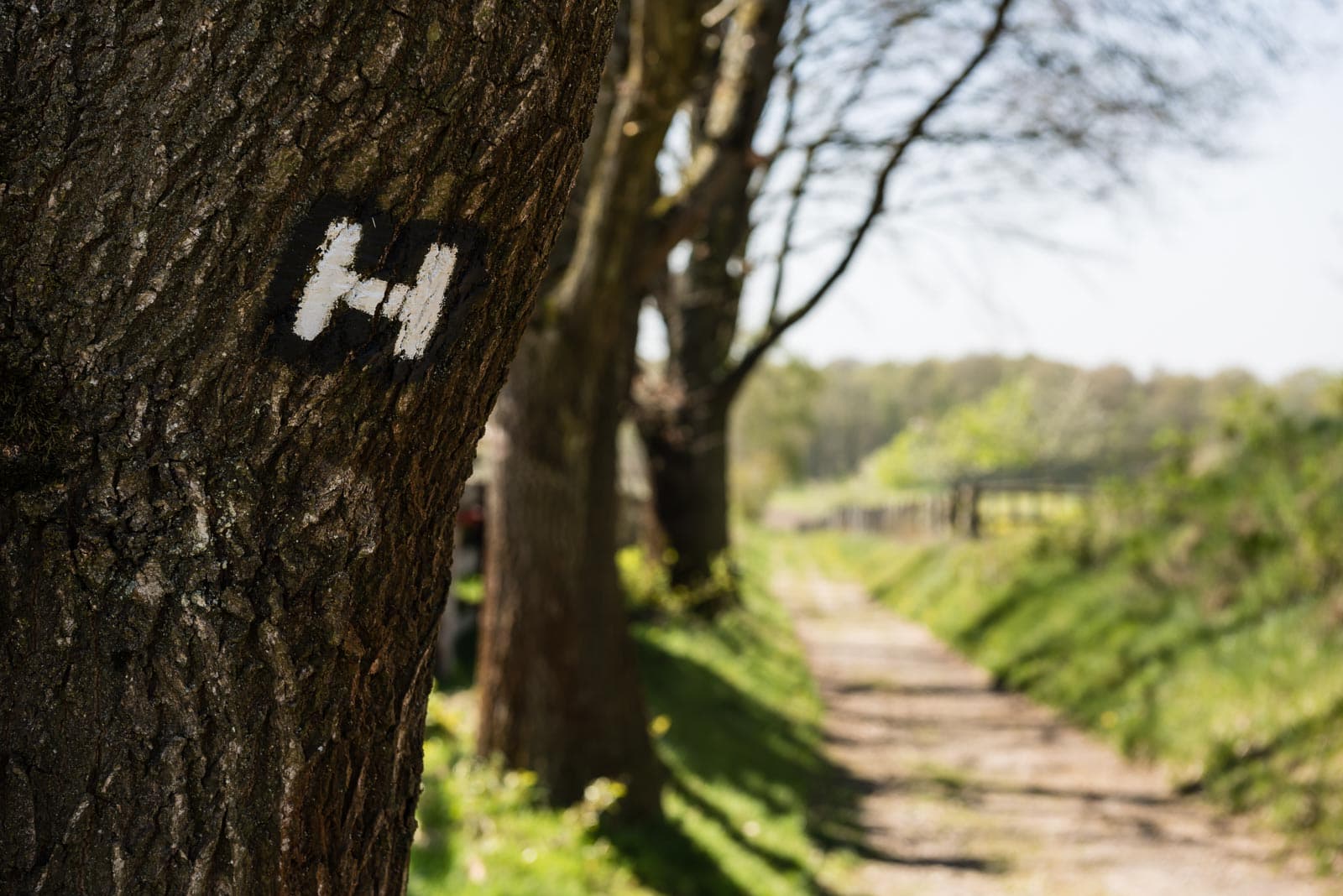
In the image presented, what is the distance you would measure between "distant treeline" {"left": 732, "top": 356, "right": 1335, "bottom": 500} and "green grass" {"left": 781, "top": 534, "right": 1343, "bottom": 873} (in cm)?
250

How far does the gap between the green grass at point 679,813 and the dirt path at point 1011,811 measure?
0.42 meters

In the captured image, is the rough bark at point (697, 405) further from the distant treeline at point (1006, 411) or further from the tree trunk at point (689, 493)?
the distant treeline at point (1006, 411)

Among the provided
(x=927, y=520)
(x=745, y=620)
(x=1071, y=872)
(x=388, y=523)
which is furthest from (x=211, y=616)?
(x=927, y=520)

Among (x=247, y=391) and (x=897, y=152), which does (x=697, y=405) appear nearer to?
(x=897, y=152)

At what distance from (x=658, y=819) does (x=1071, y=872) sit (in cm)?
264

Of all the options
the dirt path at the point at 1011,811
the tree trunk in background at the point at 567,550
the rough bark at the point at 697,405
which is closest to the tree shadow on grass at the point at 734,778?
the dirt path at the point at 1011,811

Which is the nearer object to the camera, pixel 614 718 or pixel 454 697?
pixel 614 718

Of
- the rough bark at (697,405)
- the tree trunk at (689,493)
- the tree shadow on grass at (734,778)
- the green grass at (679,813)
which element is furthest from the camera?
the tree trunk at (689,493)

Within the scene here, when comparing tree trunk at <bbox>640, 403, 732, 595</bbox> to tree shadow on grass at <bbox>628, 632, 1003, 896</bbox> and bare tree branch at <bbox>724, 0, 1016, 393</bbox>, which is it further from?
bare tree branch at <bbox>724, 0, 1016, 393</bbox>

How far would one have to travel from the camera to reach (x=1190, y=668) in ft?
28.0

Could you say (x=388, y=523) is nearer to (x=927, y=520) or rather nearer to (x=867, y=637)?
(x=867, y=637)

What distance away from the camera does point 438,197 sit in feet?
3.86

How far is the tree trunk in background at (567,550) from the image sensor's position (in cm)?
500

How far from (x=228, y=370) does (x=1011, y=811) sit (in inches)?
285
